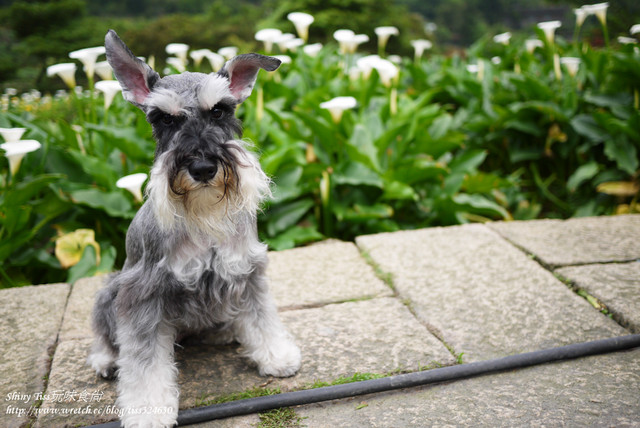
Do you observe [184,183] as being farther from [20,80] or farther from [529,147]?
[20,80]

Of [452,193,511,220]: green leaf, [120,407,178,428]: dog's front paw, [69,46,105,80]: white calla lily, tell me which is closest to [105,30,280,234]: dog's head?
[120,407,178,428]: dog's front paw

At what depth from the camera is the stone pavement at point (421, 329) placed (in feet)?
6.97

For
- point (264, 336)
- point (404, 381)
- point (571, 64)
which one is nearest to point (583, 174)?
point (571, 64)

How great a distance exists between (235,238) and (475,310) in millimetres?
1412

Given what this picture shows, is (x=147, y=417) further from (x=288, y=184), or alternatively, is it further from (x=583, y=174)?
(x=583, y=174)

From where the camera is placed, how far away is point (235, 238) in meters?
2.15

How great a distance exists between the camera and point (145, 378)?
2.05 metres

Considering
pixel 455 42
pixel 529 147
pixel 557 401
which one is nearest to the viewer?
pixel 557 401

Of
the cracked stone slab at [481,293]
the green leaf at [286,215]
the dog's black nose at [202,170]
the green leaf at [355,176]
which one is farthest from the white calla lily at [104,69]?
the dog's black nose at [202,170]

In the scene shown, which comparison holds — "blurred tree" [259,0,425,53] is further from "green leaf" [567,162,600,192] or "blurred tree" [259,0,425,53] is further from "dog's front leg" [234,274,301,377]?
"dog's front leg" [234,274,301,377]

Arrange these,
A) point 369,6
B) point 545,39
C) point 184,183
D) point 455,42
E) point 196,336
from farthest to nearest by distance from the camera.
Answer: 1. point 455,42
2. point 369,6
3. point 545,39
4. point 196,336
5. point 184,183

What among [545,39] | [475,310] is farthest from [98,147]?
[545,39]

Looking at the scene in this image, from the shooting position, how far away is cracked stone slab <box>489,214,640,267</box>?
10.7 ft

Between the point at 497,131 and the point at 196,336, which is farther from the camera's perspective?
the point at 497,131
